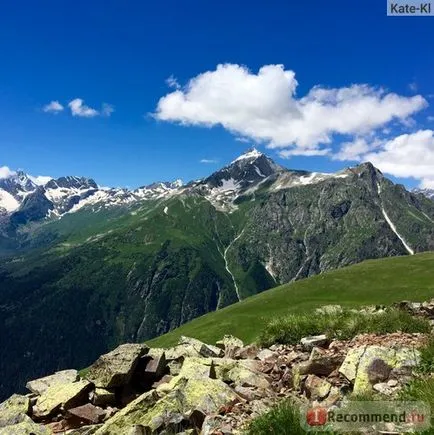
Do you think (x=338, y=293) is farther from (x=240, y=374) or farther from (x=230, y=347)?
(x=240, y=374)

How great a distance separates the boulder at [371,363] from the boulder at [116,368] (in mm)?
8492

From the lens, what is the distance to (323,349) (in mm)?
19391

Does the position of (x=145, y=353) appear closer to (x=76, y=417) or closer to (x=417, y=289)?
(x=76, y=417)

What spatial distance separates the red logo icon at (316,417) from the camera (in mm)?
10289

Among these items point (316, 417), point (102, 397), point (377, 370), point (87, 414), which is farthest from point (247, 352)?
point (316, 417)

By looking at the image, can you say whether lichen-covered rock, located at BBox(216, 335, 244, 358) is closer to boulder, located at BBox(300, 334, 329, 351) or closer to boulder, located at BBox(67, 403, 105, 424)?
boulder, located at BBox(300, 334, 329, 351)

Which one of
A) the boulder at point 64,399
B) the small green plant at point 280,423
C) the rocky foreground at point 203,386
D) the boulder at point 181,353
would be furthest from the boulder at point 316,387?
the boulder at point 64,399

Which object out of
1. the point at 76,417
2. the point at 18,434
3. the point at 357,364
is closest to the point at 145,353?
the point at 76,417

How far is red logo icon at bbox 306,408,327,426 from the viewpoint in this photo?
10289 mm

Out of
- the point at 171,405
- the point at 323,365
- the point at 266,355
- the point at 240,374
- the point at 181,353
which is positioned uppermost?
the point at 323,365

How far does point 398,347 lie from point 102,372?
440 inches

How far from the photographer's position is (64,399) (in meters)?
18.7

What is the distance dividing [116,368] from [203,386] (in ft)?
16.0

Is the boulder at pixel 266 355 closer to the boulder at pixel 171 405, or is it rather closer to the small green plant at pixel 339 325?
the small green plant at pixel 339 325
